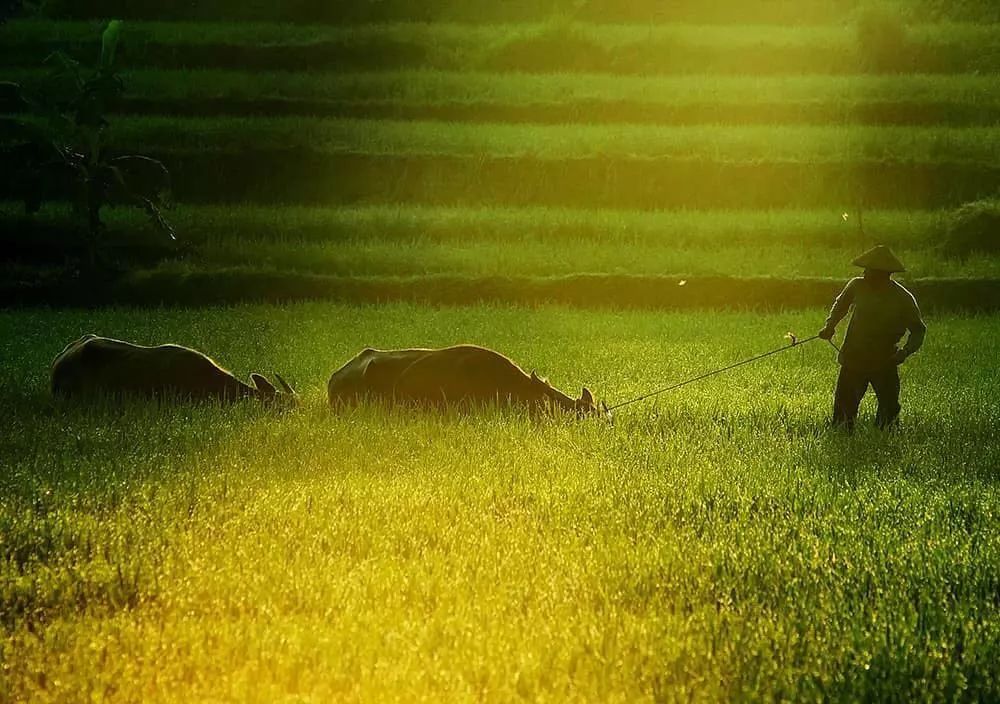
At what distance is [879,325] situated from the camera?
6875 mm

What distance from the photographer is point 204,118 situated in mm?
17484

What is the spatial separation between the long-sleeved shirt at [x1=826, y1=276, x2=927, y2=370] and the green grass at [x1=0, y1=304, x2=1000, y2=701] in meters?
0.44

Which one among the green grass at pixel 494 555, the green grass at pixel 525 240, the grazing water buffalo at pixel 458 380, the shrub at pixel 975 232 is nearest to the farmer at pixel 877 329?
the green grass at pixel 494 555

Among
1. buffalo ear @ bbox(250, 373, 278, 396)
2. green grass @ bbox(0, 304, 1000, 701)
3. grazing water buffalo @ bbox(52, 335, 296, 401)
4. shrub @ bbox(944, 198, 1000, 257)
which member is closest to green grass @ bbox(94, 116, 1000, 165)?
shrub @ bbox(944, 198, 1000, 257)

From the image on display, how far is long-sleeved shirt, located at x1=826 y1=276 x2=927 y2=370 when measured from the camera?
686 centimetres

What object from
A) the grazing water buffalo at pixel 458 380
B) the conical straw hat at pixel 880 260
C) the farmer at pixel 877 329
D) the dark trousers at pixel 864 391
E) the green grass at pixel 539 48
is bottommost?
the grazing water buffalo at pixel 458 380

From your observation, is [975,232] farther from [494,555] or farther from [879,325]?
[494,555]

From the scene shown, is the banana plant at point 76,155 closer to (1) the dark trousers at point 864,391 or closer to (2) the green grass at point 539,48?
(2) the green grass at point 539,48

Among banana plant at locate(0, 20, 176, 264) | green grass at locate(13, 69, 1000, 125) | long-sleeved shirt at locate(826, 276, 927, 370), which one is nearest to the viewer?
long-sleeved shirt at locate(826, 276, 927, 370)

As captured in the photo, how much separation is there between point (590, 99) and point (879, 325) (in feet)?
37.6

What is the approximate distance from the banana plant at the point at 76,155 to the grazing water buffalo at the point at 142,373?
5.94 meters

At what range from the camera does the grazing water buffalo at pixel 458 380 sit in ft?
24.1

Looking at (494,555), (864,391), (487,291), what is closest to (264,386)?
(864,391)

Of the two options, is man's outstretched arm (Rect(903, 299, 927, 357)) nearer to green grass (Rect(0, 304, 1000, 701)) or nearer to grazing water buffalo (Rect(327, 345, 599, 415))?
green grass (Rect(0, 304, 1000, 701))
